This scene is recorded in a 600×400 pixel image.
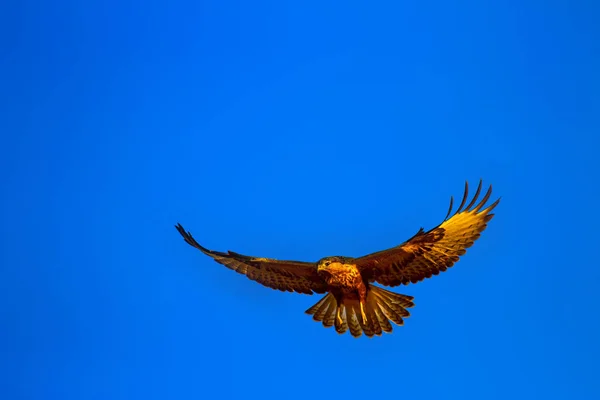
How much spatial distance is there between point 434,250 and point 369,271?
1.16 m

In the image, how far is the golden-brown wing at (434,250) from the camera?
18.4 metres

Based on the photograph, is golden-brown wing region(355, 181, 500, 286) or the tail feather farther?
the tail feather

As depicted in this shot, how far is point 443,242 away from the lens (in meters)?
18.6

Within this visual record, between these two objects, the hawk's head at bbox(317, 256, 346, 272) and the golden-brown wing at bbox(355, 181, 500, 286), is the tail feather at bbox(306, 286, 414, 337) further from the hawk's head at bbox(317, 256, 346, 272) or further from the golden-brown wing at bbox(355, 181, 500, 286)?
the hawk's head at bbox(317, 256, 346, 272)

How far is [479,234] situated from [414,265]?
121 centimetres

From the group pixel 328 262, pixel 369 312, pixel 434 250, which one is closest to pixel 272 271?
pixel 328 262

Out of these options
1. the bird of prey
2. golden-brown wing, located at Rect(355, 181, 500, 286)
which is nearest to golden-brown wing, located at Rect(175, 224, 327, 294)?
the bird of prey

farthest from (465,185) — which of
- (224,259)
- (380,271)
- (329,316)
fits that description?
(224,259)

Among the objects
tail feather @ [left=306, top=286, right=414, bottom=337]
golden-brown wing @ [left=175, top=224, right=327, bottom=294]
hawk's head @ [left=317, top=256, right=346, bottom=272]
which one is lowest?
tail feather @ [left=306, top=286, right=414, bottom=337]

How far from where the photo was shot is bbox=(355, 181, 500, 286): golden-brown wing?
1842cm

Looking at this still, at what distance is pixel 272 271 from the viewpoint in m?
19.6

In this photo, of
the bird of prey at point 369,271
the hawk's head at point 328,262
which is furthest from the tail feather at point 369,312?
the hawk's head at point 328,262

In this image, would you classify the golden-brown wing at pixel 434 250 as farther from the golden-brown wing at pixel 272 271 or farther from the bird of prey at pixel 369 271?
the golden-brown wing at pixel 272 271

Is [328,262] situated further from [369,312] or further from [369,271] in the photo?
[369,312]
